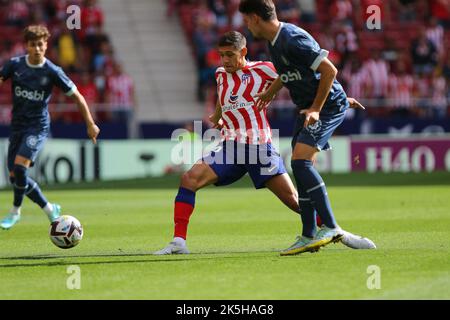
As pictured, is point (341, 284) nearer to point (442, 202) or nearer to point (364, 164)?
point (442, 202)

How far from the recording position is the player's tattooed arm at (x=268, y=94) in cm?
962

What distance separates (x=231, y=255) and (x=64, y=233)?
1.70 meters

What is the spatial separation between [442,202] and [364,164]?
9655 mm

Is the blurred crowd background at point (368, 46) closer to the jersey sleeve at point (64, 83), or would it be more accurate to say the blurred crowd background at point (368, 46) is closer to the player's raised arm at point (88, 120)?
the jersey sleeve at point (64, 83)

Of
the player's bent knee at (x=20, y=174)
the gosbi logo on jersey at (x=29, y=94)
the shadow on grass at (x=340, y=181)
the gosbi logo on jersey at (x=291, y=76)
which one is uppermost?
the gosbi logo on jersey at (x=291, y=76)

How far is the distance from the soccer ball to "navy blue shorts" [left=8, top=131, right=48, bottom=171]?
270 cm

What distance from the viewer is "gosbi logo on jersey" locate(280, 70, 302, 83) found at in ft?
30.7

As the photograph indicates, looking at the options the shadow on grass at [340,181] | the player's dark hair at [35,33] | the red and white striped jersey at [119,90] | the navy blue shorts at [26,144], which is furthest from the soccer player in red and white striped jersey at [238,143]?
the red and white striped jersey at [119,90]

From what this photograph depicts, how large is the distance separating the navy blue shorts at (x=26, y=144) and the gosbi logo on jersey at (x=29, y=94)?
0.42 meters

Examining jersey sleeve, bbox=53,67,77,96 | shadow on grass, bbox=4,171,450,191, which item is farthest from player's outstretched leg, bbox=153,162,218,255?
shadow on grass, bbox=4,171,450,191

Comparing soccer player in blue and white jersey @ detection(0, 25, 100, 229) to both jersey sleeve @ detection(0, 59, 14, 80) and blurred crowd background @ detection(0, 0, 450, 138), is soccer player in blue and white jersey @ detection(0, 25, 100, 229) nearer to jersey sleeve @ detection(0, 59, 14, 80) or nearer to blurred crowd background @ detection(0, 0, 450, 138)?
jersey sleeve @ detection(0, 59, 14, 80)

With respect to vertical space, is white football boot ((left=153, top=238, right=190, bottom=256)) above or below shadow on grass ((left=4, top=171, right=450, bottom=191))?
above

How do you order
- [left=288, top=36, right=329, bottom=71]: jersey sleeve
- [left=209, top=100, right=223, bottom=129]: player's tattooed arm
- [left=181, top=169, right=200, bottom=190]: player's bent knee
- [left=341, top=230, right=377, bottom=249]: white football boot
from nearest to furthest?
1. [left=288, top=36, right=329, bottom=71]: jersey sleeve
2. [left=341, top=230, right=377, bottom=249]: white football boot
3. [left=181, top=169, right=200, bottom=190]: player's bent knee
4. [left=209, top=100, right=223, bottom=129]: player's tattooed arm
